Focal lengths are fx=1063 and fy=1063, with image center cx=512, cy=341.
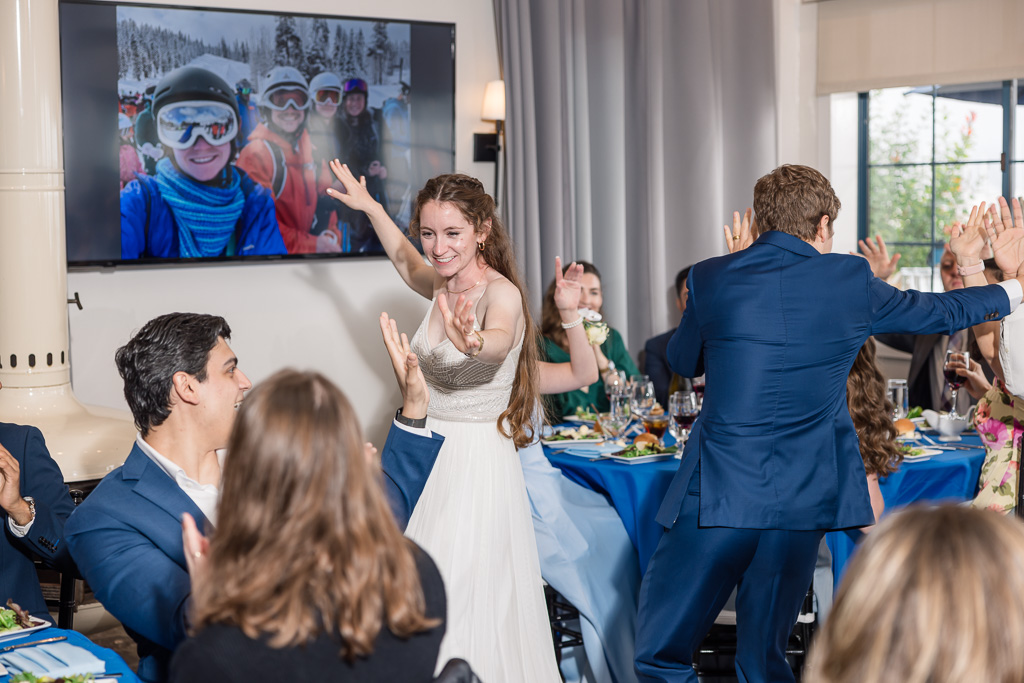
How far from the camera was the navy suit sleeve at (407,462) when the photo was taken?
78.6 inches

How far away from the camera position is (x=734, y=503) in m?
2.44

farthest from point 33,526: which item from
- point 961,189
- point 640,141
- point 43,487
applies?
point 961,189

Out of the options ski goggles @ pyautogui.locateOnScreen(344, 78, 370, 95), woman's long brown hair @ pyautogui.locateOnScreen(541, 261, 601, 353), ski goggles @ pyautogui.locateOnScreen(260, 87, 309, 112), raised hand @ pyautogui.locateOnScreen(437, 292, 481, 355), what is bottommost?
woman's long brown hair @ pyautogui.locateOnScreen(541, 261, 601, 353)

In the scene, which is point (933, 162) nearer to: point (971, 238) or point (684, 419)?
point (684, 419)

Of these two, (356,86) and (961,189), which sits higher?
(356,86)

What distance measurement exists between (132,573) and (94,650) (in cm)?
16

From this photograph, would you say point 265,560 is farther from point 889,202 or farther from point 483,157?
point 889,202

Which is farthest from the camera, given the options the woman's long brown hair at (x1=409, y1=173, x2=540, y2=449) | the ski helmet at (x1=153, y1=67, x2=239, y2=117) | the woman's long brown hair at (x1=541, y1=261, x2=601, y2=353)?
the woman's long brown hair at (x1=541, y1=261, x2=601, y2=353)

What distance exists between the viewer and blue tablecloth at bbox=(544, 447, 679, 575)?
3109 millimetres

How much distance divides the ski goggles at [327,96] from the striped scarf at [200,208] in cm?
49

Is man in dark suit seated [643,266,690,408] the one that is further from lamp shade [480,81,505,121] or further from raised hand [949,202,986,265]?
raised hand [949,202,986,265]

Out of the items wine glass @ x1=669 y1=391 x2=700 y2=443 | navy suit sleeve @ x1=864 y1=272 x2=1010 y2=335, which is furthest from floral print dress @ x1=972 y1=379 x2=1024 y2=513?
wine glass @ x1=669 y1=391 x2=700 y2=443

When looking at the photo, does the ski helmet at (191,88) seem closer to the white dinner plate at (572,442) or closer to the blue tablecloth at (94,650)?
the white dinner plate at (572,442)

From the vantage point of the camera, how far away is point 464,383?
272 centimetres
